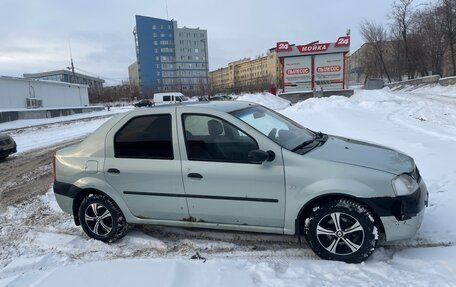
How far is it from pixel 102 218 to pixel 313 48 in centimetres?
2530

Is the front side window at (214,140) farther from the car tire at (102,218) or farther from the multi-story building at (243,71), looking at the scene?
the multi-story building at (243,71)

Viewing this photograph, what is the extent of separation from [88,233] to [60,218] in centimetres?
119

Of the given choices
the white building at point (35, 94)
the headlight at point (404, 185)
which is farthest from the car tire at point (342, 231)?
the white building at point (35, 94)

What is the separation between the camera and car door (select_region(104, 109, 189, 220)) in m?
4.05

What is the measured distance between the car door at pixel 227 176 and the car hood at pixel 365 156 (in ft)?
1.71

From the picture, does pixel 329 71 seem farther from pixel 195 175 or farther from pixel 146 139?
pixel 195 175

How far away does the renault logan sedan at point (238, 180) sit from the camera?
343cm

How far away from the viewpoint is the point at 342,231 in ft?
11.5

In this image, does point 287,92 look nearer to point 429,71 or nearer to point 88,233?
point 88,233

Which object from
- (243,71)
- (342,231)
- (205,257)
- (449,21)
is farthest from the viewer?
(243,71)

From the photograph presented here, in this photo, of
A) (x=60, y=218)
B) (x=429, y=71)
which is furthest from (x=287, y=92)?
(x=429, y=71)

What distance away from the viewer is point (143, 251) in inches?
164

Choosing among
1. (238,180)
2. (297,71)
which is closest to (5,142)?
(238,180)

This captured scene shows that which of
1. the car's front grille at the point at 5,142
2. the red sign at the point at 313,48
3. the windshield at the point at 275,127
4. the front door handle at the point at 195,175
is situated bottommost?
the car's front grille at the point at 5,142
